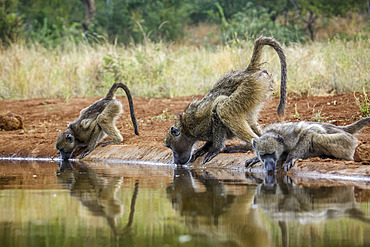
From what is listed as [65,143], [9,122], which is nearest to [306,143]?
[65,143]

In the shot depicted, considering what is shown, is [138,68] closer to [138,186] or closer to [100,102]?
[100,102]

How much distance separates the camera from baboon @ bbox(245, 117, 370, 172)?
5.38m

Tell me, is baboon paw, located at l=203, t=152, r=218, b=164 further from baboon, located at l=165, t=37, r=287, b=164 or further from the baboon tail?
the baboon tail

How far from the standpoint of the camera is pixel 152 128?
357 inches

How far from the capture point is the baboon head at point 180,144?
22.0ft

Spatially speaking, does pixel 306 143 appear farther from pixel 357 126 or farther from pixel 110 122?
pixel 110 122

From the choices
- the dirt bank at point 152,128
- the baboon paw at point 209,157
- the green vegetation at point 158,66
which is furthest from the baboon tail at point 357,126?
the green vegetation at point 158,66

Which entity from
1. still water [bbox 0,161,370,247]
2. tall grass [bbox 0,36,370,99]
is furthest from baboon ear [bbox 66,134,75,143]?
tall grass [bbox 0,36,370,99]

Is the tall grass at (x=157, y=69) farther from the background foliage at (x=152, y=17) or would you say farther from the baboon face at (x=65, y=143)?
the background foliage at (x=152, y=17)

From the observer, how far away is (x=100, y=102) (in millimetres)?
8305

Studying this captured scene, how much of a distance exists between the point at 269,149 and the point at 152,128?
3895mm

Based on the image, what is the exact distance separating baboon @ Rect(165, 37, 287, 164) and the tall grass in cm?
453

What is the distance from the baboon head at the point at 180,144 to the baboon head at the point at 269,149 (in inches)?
52.4

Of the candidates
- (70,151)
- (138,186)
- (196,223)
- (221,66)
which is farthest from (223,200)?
(221,66)
